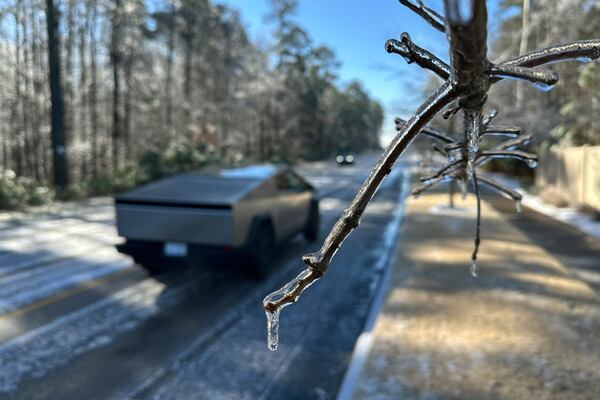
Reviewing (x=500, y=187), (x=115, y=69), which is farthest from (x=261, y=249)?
(x=115, y=69)

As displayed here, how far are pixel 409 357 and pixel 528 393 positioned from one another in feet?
2.83

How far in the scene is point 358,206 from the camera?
0.97m

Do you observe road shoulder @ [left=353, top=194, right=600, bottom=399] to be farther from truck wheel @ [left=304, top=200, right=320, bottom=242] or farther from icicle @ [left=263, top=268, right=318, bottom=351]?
truck wheel @ [left=304, top=200, right=320, bottom=242]

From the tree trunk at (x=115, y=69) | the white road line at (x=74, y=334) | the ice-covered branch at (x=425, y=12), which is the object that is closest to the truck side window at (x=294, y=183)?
the white road line at (x=74, y=334)

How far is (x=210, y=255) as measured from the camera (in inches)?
226

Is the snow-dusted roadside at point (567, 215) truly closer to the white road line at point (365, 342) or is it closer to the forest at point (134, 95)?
the white road line at point (365, 342)

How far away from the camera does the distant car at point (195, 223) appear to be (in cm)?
571

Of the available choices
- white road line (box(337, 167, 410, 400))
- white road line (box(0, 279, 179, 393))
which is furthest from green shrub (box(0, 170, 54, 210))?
white road line (box(337, 167, 410, 400))

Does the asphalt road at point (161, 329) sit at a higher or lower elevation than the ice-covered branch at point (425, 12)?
lower

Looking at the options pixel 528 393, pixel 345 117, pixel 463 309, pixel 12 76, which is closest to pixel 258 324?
pixel 463 309

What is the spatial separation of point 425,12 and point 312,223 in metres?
8.27

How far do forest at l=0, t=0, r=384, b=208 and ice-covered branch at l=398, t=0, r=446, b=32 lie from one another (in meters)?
14.2

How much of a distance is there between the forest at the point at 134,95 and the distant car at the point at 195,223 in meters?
8.93

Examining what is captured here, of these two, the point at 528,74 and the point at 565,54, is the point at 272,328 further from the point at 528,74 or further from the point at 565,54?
the point at 565,54
